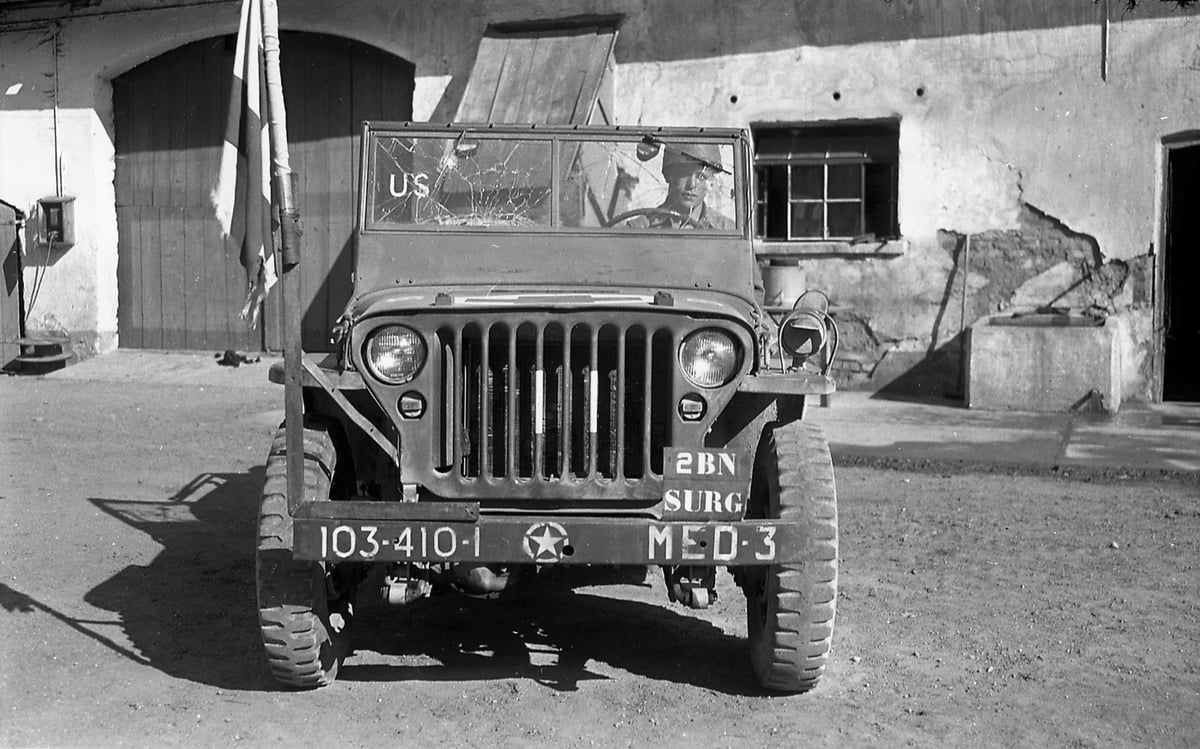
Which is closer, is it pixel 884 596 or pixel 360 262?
pixel 360 262

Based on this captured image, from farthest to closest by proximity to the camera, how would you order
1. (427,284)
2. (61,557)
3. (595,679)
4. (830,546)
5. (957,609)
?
(61,557) → (957,609) → (427,284) → (595,679) → (830,546)

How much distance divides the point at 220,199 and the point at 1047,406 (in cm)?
805

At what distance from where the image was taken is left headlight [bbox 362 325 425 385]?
4.39 meters

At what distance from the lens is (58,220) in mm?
14156

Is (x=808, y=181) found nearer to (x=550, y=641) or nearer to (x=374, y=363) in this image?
(x=550, y=641)

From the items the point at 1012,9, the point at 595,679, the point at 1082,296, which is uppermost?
the point at 1012,9

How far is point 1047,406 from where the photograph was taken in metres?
11.1

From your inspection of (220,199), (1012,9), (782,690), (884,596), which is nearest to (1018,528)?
(884,596)

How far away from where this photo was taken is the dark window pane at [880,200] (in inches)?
478

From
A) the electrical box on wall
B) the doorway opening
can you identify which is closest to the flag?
the doorway opening

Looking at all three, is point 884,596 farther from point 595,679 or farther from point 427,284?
point 427,284

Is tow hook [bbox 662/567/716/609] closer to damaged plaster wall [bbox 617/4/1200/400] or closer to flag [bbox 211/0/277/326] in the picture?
flag [bbox 211/0/277/326]

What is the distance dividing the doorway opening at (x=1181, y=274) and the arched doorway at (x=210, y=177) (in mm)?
7258

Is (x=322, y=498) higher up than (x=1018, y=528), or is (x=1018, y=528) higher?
(x=322, y=498)
